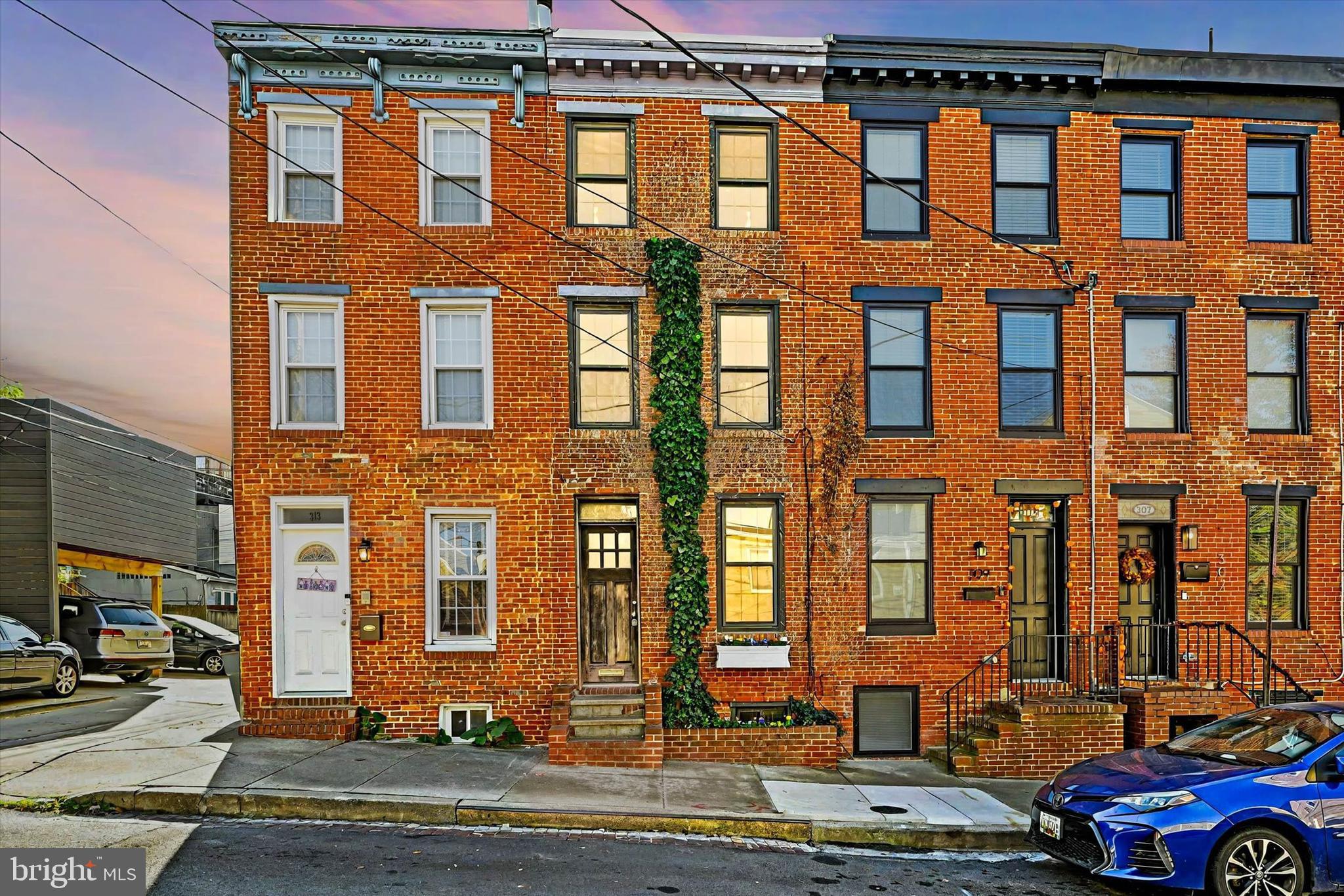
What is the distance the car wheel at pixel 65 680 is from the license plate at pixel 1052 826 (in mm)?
14833

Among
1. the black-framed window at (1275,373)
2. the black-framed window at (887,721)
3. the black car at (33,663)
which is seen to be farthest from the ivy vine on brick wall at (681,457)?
the black car at (33,663)

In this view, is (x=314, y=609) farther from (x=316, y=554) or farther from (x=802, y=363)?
(x=802, y=363)

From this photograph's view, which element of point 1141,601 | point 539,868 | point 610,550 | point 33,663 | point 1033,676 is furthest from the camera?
point 33,663

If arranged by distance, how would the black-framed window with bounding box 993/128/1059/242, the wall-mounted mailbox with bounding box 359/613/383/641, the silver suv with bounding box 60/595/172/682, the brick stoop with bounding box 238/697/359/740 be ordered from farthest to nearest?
the silver suv with bounding box 60/595/172/682, the black-framed window with bounding box 993/128/1059/242, the wall-mounted mailbox with bounding box 359/613/383/641, the brick stoop with bounding box 238/697/359/740

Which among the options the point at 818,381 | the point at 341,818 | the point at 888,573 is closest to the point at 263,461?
the point at 341,818

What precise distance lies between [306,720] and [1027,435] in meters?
11.1

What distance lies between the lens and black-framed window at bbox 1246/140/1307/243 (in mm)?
13875

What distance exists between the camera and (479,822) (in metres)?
8.95

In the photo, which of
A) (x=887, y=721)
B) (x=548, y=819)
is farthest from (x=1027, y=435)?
(x=548, y=819)

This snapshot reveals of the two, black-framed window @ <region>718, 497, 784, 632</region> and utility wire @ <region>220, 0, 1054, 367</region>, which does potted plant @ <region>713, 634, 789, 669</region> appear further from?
utility wire @ <region>220, 0, 1054, 367</region>

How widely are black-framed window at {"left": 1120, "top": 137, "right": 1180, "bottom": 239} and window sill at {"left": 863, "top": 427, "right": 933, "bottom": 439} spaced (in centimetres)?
447

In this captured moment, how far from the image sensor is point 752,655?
12562mm

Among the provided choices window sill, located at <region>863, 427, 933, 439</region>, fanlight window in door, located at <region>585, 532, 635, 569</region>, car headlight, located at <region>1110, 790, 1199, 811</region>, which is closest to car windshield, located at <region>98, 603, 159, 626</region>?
fanlight window in door, located at <region>585, 532, 635, 569</region>

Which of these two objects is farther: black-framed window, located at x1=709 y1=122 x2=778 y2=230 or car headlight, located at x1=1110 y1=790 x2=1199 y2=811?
black-framed window, located at x1=709 y1=122 x2=778 y2=230
